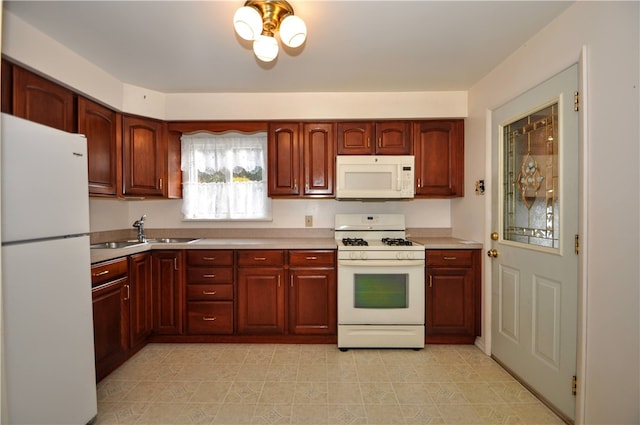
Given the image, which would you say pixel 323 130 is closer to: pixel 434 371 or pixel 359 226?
pixel 359 226

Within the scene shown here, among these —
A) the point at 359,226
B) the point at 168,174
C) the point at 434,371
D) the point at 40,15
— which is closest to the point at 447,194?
the point at 359,226

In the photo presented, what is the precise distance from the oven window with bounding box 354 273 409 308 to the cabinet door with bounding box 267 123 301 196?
43.1 inches

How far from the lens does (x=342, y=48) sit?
204cm

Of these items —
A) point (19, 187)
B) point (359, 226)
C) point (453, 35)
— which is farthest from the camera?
point (359, 226)

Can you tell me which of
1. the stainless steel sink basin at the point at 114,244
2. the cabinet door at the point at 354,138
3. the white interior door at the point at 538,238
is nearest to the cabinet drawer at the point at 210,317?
the stainless steel sink basin at the point at 114,244

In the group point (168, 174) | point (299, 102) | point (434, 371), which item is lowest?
point (434, 371)

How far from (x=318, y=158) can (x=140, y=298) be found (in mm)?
2043

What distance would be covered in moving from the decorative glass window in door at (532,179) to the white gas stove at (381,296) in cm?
78

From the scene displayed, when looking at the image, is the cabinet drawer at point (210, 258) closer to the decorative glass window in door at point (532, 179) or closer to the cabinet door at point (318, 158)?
the cabinet door at point (318, 158)

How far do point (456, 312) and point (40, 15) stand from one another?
3.63m

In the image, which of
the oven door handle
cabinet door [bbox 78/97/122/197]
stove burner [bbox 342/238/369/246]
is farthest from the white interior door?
cabinet door [bbox 78/97/122/197]

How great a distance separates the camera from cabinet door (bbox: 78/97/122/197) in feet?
7.46

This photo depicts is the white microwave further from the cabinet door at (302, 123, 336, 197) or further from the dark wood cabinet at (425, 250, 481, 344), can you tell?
the dark wood cabinet at (425, 250, 481, 344)

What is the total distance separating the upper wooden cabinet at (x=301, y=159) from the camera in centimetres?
290
